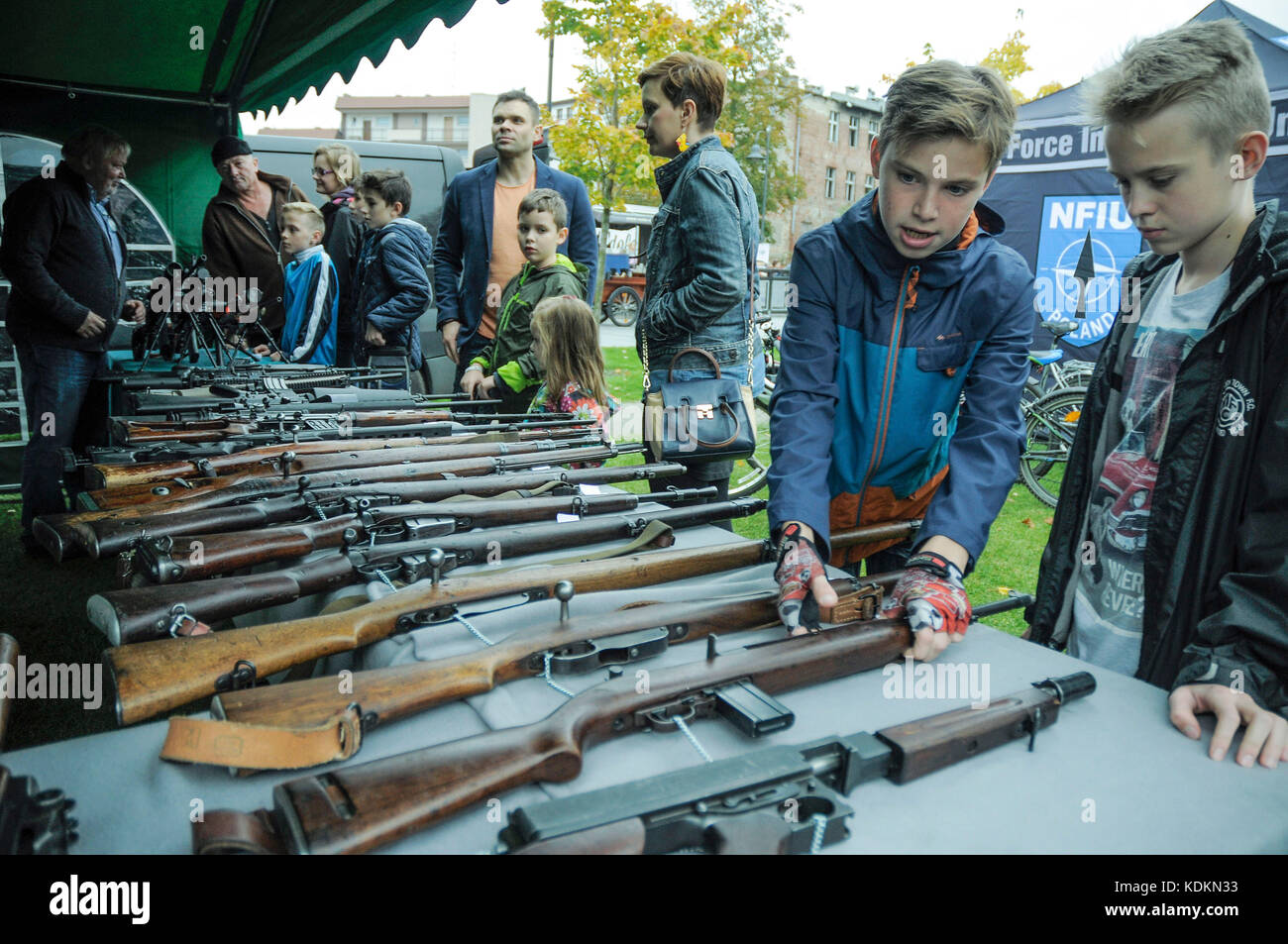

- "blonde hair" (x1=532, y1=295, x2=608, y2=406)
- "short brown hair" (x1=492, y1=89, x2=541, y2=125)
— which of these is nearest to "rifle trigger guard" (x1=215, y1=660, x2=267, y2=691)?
"blonde hair" (x1=532, y1=295, x2=608, y2=406)

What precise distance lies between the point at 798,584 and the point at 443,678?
2.76 ft

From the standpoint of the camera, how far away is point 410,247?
599cm

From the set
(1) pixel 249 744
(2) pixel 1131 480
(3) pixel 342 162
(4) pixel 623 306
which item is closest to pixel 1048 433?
(2) pixel 1131 480

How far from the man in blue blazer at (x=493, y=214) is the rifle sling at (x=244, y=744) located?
395cm

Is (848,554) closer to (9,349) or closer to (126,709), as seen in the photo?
(126,709)

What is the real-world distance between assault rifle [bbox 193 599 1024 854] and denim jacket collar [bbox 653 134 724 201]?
→ 2.61 m

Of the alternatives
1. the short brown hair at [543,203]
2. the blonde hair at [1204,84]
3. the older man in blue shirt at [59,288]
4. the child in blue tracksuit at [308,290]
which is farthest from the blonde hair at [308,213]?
the blonde hair at [1204,84]

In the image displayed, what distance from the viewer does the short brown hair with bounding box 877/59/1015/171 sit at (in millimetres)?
1890

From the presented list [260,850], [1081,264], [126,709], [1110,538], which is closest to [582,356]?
[1110,538]

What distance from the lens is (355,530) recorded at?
97.0 inches

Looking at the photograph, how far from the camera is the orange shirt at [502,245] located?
A: 16.9ft

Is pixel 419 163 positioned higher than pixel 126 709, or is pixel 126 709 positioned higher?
pixel 419 163

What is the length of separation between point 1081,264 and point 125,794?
33.9 ft

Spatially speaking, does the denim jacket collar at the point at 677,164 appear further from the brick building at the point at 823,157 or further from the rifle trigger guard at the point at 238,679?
the brick building at the point at 823,157
